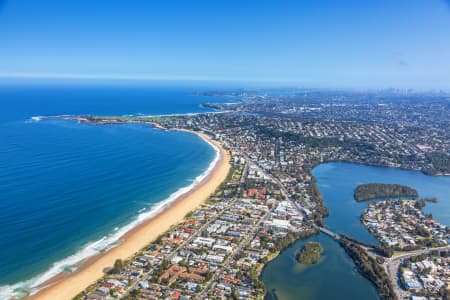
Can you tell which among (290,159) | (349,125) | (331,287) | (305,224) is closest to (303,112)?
(349,125)

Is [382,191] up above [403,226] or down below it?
above

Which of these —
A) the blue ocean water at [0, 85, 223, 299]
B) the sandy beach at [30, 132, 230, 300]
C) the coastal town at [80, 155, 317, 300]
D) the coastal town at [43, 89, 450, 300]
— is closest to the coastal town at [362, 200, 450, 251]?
the coastal town at [43, 89, 450, 300]

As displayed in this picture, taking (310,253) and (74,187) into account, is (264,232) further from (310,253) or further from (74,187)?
(74,187)

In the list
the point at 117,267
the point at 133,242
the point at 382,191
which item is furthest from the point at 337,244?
the point at 117,267

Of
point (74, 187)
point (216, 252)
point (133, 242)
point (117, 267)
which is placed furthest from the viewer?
point (74, 187)

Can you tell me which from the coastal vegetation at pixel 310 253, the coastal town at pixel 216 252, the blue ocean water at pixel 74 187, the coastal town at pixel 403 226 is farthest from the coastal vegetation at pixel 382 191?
the blue ocean water at pixel 74 187

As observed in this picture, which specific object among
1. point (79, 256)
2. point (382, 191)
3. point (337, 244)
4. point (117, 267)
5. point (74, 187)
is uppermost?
point (74, 187)

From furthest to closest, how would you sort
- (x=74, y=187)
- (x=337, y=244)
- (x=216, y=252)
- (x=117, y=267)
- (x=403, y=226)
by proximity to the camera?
1. (x=74, y=187)
2. (x=403, y=226)
3. (x=337, y=244)
4. (x=216, y=252)
5. (x=117, y=267)
